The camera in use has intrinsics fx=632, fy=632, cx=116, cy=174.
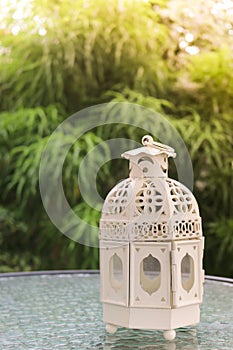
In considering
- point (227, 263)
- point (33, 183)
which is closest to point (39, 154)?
point (33, 183)

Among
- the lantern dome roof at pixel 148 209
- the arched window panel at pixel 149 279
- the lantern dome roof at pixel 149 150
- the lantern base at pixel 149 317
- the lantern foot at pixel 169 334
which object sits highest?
the lantern dome roof at pixel 149 150

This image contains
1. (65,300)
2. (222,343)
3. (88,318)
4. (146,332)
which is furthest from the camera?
(65,300)

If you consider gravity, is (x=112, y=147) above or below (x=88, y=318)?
above

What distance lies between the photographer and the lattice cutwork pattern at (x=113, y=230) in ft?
5.43

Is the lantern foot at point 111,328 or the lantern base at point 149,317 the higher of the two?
the lantern base at point 149,317

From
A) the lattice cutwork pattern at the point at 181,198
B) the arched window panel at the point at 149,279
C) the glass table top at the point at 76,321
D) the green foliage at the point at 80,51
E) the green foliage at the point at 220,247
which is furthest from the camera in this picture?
the green foliage at the point at 80,51

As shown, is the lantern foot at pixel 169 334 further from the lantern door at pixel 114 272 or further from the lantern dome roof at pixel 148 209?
the lantern dome roof at pixel 148 209

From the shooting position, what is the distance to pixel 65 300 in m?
2.20

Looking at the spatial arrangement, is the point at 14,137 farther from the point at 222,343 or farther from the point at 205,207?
the point at 222,343

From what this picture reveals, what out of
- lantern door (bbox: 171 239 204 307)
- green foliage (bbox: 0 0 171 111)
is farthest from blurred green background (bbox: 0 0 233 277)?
lantern door (bbox: 171 239 204 307)

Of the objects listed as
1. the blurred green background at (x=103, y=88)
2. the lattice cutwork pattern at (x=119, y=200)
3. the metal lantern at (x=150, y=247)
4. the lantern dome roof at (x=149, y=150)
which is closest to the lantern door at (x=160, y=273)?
the metal lantern at (x=150, y=247)

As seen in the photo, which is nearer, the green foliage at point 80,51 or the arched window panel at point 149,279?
the arched window panel at point 149,279

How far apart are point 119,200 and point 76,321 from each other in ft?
1.34

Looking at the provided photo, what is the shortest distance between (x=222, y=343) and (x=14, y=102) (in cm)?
275
